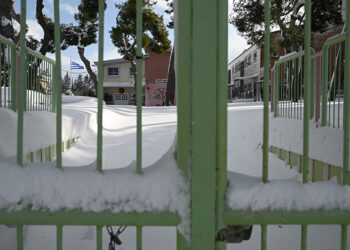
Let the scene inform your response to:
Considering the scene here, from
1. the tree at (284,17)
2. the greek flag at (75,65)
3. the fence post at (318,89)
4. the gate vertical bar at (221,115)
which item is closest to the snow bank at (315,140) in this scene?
the fence post at (318,89)

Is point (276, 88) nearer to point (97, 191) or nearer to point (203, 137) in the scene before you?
point (203, 137)

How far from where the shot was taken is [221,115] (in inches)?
42.7

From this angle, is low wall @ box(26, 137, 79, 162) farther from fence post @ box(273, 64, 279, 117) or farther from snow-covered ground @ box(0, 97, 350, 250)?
fence post @ box(273, 64, 279, 117)

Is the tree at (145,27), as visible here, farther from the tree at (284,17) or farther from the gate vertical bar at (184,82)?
the gate vertical bar at (184,82)

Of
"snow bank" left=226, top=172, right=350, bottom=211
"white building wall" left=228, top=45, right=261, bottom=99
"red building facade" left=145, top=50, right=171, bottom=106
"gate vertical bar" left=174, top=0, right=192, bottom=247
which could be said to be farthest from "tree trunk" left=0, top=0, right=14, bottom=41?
"white building wall" left=228, top=45, right=261, bottom=99

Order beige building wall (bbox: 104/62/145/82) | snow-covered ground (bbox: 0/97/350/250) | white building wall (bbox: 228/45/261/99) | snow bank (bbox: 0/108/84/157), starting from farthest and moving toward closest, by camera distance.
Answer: beige building wall (bbox: 104/62/145/82), white building wall (bbox: 228/45/261/99), snow bank (bbox: 0/108/84/157), snow-covered ground (bbox: 0/97/350/250)

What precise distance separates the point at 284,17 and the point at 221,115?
1379 cm

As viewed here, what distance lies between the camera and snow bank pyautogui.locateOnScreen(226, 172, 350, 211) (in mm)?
1114

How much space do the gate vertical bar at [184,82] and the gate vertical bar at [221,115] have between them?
12cm

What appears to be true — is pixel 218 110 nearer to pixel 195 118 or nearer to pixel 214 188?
pixel 195 118

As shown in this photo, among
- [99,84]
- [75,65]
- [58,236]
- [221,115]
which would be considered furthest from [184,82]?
[75,65]

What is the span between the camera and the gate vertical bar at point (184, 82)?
1084mm

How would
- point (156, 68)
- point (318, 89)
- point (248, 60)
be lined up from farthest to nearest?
point (248, 60) < point (156, 68) < point (318, 89)

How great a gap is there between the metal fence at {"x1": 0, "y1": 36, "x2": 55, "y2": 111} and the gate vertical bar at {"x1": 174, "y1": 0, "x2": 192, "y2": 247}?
2612mm
